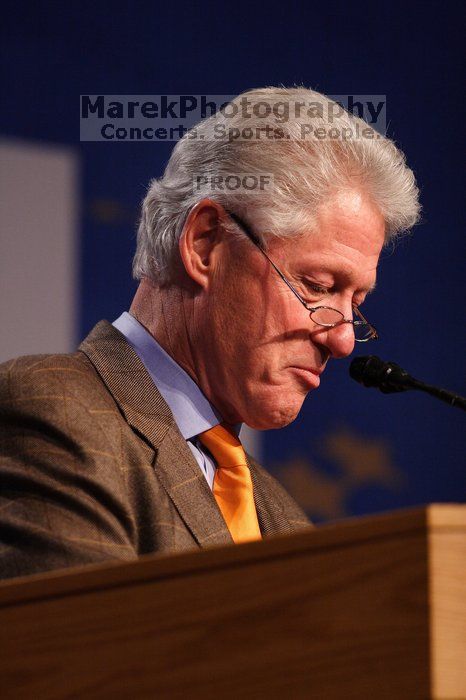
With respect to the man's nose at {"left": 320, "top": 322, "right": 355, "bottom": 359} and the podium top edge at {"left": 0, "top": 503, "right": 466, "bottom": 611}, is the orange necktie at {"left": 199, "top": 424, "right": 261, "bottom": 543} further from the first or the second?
the podium top edge at {"left": 0, "top": 503, "right": 466, "bottom": 611}

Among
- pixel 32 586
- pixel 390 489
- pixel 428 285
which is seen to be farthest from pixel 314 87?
pixel 32 586

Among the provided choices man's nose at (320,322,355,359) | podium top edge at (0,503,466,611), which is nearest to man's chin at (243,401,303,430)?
man's nose at (320,322,355,359)

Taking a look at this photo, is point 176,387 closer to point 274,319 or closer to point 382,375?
point 274,319

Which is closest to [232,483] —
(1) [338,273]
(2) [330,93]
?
(1) [338,273]

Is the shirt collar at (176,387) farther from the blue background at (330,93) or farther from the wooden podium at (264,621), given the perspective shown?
the wooden podium at (264,621)

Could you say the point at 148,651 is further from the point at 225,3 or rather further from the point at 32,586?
the point at 225,3

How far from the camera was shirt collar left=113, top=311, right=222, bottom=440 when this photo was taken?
68.3 inches

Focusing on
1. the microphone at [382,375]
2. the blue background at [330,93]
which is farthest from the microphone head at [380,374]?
the blue background at [330,93]

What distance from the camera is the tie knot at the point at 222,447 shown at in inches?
69.6

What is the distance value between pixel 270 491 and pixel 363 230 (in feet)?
1.68

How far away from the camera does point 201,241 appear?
183 centimetres

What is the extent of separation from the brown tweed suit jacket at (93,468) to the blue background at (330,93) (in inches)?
28.6

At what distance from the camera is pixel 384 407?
2639mm

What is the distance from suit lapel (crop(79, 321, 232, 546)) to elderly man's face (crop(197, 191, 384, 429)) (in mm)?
162
